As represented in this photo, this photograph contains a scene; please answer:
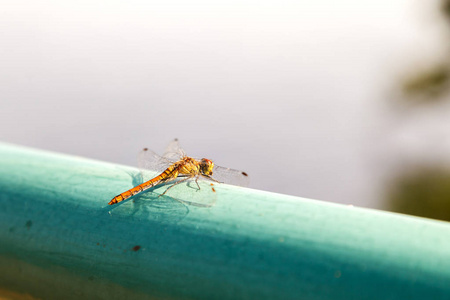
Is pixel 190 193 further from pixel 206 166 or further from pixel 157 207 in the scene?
pixel 206 166

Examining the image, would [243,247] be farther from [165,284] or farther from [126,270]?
[126,270]

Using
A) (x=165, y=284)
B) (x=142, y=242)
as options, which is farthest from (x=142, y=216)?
(x=165, y=284)

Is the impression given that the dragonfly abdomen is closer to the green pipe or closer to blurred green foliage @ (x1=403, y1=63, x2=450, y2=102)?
the green pipe

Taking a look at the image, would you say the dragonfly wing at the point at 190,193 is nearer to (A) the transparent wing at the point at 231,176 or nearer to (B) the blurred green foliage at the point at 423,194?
(A) the transparent wing at the point at 231,176

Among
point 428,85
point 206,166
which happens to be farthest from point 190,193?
point 428,85

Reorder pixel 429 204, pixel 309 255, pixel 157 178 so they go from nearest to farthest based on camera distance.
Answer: pixel 309 255 → pixel 157 178 → pixel 429 204

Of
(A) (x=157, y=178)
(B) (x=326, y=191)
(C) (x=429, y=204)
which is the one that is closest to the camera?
(A) (x=157, y=178)
